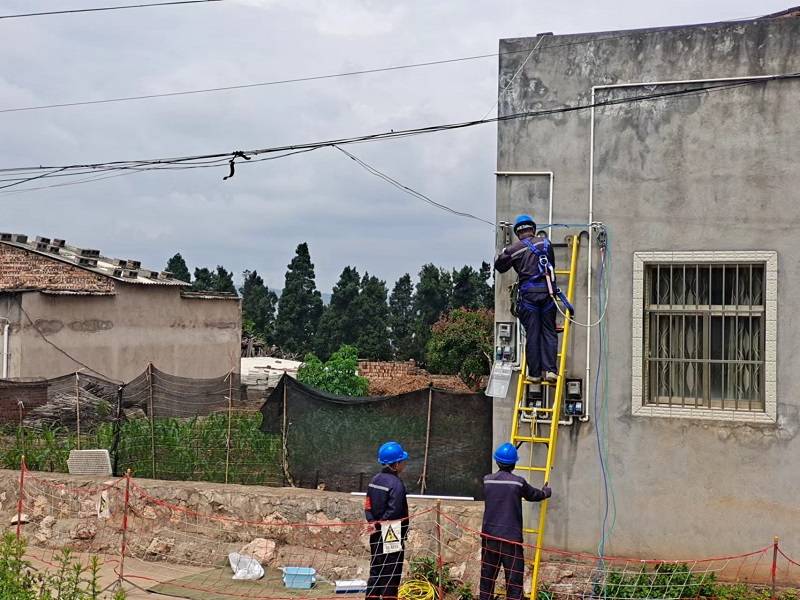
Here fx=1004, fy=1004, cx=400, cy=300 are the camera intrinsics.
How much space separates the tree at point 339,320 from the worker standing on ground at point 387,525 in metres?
49.6

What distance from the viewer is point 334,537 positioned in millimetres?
11805

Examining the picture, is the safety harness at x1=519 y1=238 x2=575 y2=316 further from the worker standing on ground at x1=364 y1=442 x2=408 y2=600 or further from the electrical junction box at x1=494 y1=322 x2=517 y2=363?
the worker standing on ground at x1=364 y1=442 x2=408 y2=600

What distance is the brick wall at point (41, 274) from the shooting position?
91.5 feet

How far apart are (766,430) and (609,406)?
4.99 feet

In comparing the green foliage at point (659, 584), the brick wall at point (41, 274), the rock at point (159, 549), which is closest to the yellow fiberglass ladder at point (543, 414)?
the green foliage at point (659, 584)

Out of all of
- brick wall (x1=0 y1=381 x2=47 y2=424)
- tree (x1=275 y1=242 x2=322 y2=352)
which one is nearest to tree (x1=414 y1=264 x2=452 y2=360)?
tree (x1=275 y1=242 x2=322 y2=352)

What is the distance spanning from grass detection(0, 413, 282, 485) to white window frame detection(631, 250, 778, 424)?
5.05 metres

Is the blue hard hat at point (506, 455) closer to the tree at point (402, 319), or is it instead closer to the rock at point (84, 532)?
the rock at point (84, 532)

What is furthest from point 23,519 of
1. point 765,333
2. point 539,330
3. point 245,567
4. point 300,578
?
point 765,333

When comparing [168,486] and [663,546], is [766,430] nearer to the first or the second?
[663,546]

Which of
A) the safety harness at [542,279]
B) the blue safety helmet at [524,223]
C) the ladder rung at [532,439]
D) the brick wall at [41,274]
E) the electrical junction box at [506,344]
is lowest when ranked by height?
the ladder rung at [532,439]

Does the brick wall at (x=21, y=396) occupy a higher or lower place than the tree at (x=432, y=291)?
lower

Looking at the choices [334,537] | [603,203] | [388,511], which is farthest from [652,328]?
[334,537]

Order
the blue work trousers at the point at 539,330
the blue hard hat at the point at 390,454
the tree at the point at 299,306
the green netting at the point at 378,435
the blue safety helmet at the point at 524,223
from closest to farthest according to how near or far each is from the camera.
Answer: the blue hard hat at the point at 390,454, the blue work trousers at the point at 539,330, the blue safety helmet at the point at 524,223, the green netting at the point at 378,435, the tree at the point at 299,306
